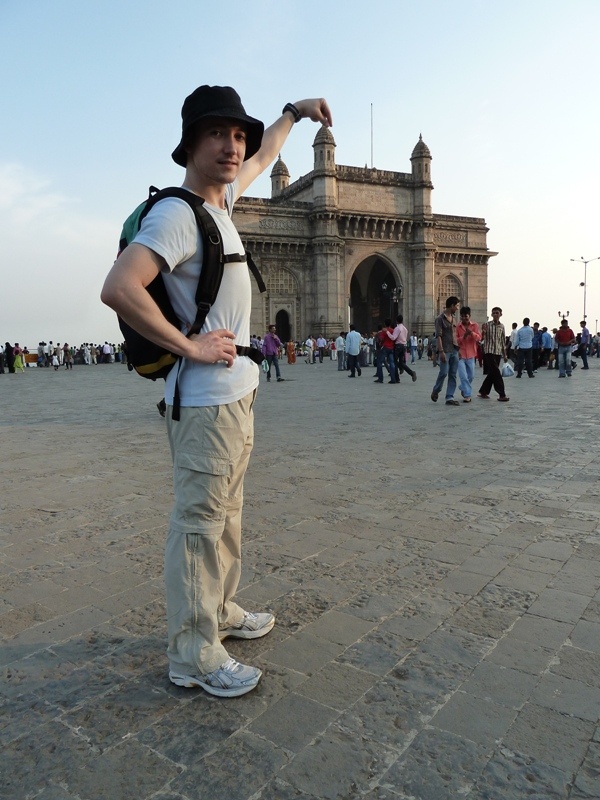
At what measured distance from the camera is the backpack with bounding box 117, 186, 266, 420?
6.26 feet

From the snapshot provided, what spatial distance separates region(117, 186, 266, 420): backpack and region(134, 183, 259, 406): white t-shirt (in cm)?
2

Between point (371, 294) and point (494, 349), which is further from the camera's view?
point (371, 294)

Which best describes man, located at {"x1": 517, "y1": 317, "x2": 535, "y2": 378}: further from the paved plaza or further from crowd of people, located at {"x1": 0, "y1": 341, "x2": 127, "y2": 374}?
crowd of people, located at {"x1": 0, "y1": 341, "x2": 127, "y2": 374}

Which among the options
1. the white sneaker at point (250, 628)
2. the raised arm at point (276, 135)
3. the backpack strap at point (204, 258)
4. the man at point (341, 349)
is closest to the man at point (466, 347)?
the raised arm at point (276, 135)

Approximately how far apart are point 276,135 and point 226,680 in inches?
85.6

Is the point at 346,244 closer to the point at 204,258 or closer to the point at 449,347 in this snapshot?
the point at 449,347

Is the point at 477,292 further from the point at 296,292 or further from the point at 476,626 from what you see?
the point at 476,626

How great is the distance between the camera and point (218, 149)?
1982mm

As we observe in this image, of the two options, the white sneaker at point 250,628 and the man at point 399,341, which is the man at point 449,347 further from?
the white sneaker at point 250,628

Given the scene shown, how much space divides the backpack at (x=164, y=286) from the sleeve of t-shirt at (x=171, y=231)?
0.03 metres

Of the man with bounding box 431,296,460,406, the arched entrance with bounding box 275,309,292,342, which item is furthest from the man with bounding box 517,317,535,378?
the arched entrance with bounding box 275,309,292,342

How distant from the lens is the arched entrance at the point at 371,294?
4747 cm

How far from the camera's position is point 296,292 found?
41.2 m

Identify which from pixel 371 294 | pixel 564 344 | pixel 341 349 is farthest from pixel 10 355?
pixel 371 294
